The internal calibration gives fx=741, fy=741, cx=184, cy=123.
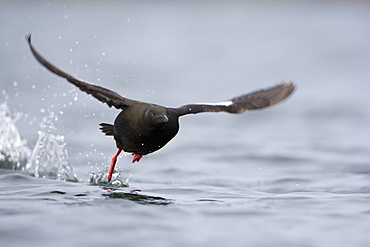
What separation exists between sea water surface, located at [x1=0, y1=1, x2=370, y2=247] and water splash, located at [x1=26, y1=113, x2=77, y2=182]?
2 cm

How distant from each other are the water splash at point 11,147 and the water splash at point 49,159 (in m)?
0.15

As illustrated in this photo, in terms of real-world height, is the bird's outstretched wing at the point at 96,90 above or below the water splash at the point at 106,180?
above

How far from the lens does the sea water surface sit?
736cm

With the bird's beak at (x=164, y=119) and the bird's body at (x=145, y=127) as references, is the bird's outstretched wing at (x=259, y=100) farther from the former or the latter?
the bird's beak at (x=164, y=119)

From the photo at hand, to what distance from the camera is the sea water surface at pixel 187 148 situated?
7.36 meters

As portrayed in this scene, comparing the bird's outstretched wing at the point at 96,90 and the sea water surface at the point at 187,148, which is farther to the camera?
the bird's outstretched wing at the point at 96,90

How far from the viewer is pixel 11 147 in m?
10.9

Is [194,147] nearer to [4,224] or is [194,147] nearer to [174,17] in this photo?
[4,224]

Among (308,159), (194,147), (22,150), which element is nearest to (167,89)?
(194,147)

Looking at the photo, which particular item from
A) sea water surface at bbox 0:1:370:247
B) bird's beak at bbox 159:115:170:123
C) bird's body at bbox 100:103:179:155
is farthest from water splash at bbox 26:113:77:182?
bird's beak at bbox 159:115:170:123

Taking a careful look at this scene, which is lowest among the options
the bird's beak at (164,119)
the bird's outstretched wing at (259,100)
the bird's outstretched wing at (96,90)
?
the bird's beak at (164,119)

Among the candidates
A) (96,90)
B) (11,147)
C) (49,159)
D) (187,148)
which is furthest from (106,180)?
(187,148)

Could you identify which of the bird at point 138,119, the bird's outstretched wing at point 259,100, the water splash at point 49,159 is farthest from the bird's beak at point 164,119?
the water splash at point 49,159

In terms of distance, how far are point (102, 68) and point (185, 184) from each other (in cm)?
1540
